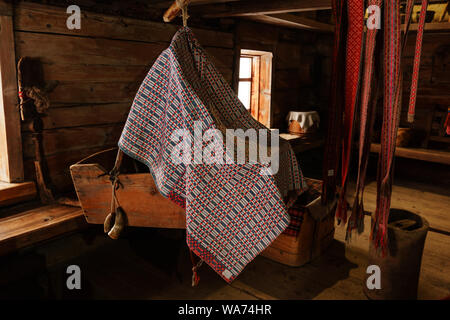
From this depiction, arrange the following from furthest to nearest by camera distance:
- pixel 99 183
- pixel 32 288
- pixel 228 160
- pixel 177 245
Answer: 1. pixel 177 245
2. pixel 32 288
3. pixel 99 183
4. pixel 228 160

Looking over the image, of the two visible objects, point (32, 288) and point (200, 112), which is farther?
point (32, 288)

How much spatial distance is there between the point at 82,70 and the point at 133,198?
1.43 metres

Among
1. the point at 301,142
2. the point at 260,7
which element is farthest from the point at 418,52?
the point at 301,142

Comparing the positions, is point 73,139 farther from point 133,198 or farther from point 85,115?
point 133,198

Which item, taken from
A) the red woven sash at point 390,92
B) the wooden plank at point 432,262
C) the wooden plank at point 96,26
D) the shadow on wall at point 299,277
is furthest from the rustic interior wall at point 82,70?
the red woven sash at point 390,92

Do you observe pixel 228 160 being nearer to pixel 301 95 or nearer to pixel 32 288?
pixel 32 288

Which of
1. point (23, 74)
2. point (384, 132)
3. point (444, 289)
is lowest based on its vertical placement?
point (444, 289)

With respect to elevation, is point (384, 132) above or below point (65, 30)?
below

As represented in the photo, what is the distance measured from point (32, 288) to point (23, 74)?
1.63m

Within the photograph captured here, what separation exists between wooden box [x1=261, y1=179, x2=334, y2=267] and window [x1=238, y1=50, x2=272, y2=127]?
2.53 metres

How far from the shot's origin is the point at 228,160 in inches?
72.7

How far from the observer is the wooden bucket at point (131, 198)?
2.26 meters

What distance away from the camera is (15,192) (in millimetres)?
2727
